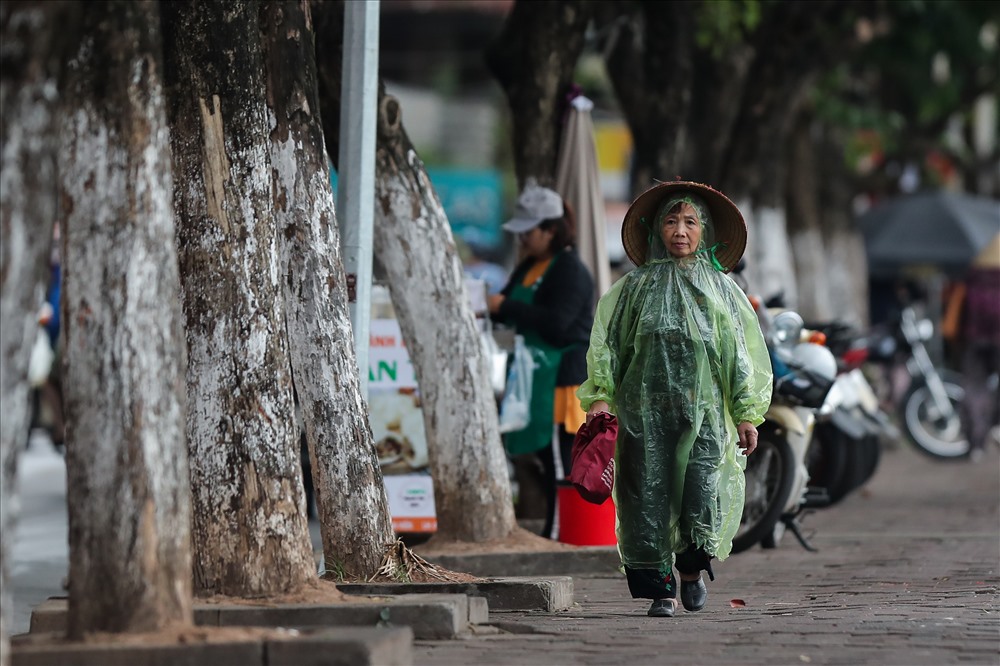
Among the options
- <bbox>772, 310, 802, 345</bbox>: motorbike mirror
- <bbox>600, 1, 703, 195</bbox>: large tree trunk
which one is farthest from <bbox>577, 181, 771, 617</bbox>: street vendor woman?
<bbox>600, 1, 703, 195</bbox>: large tree trunk

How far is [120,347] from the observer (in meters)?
6.01

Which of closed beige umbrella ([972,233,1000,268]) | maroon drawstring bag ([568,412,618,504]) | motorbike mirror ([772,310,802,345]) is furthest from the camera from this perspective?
closed beige umbrella ([972,233,1000,268])

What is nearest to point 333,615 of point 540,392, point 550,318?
point 550,318

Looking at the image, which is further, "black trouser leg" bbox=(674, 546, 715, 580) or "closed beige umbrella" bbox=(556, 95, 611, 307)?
"closed beige umbrella" bbox=(556, 95, 611, 307)

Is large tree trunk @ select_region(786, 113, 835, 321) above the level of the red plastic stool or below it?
above

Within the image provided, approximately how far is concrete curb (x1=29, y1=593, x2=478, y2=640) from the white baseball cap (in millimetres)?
3609

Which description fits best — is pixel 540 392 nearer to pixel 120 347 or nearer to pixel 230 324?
pixel 230 324

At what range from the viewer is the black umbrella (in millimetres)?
26828

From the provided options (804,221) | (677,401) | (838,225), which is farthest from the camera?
(838,225)

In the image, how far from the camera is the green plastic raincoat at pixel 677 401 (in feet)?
26.6

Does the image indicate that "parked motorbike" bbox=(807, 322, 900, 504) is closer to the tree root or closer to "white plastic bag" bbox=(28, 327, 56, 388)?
the tree root

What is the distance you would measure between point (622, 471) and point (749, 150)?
10589 mm

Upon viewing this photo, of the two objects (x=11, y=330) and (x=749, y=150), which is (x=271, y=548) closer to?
(x=11, y=330)

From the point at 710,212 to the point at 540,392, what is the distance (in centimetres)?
229
